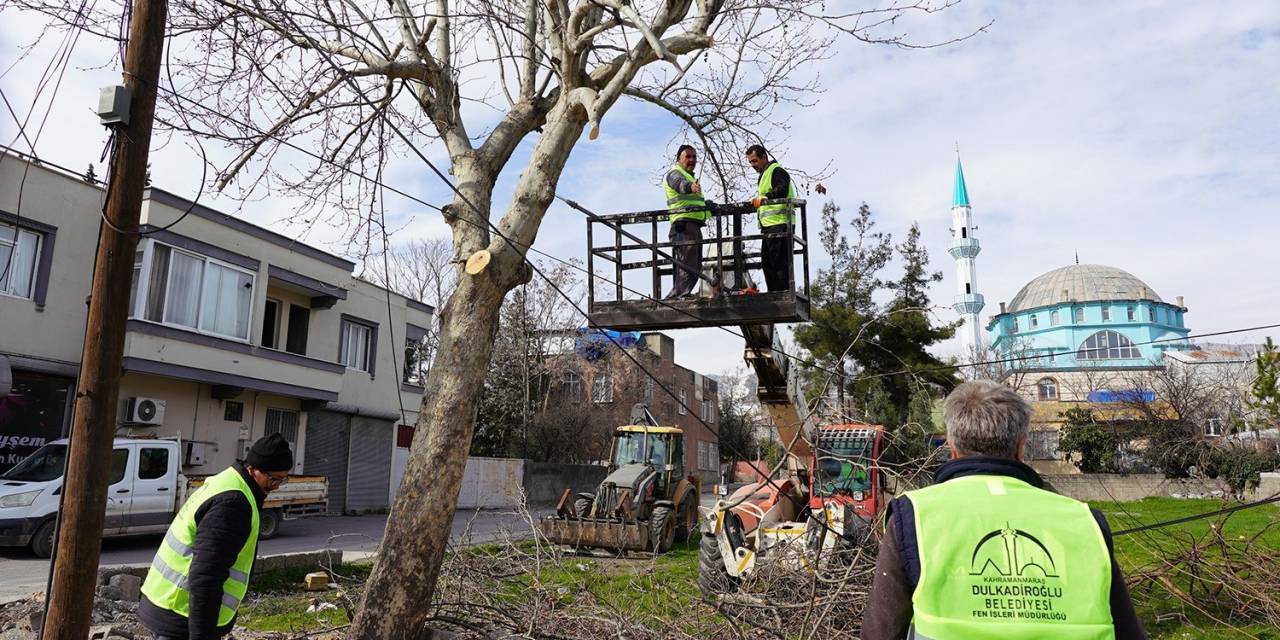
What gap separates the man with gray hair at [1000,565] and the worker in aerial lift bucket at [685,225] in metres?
5.42

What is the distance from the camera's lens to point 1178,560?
8.62 meters

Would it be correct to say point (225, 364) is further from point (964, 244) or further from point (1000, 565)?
point (964, 244)

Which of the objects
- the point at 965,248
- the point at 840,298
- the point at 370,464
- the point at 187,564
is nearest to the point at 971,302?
the point at 965,248

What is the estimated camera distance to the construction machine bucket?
14047mm

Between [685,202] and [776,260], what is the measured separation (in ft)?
3.27

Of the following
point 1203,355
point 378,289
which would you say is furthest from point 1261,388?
point 1203,355

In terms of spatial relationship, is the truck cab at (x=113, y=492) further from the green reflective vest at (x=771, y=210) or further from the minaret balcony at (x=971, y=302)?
the minaret balcony at (x=971, y=302)

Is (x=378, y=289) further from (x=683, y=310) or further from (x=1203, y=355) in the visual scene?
(x=1203, y=355)

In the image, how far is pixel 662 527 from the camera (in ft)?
48.5

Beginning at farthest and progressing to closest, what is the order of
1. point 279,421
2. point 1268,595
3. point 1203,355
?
point 1203,355
point 279,421
point 1268,595

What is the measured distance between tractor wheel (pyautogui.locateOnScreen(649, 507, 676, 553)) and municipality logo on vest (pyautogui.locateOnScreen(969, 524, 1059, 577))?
12.6 m

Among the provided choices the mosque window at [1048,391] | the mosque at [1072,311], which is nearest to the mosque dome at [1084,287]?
the mosque at [1072,311]

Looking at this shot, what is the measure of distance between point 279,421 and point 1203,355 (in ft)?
177

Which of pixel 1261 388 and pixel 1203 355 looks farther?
pixel 1203 355
